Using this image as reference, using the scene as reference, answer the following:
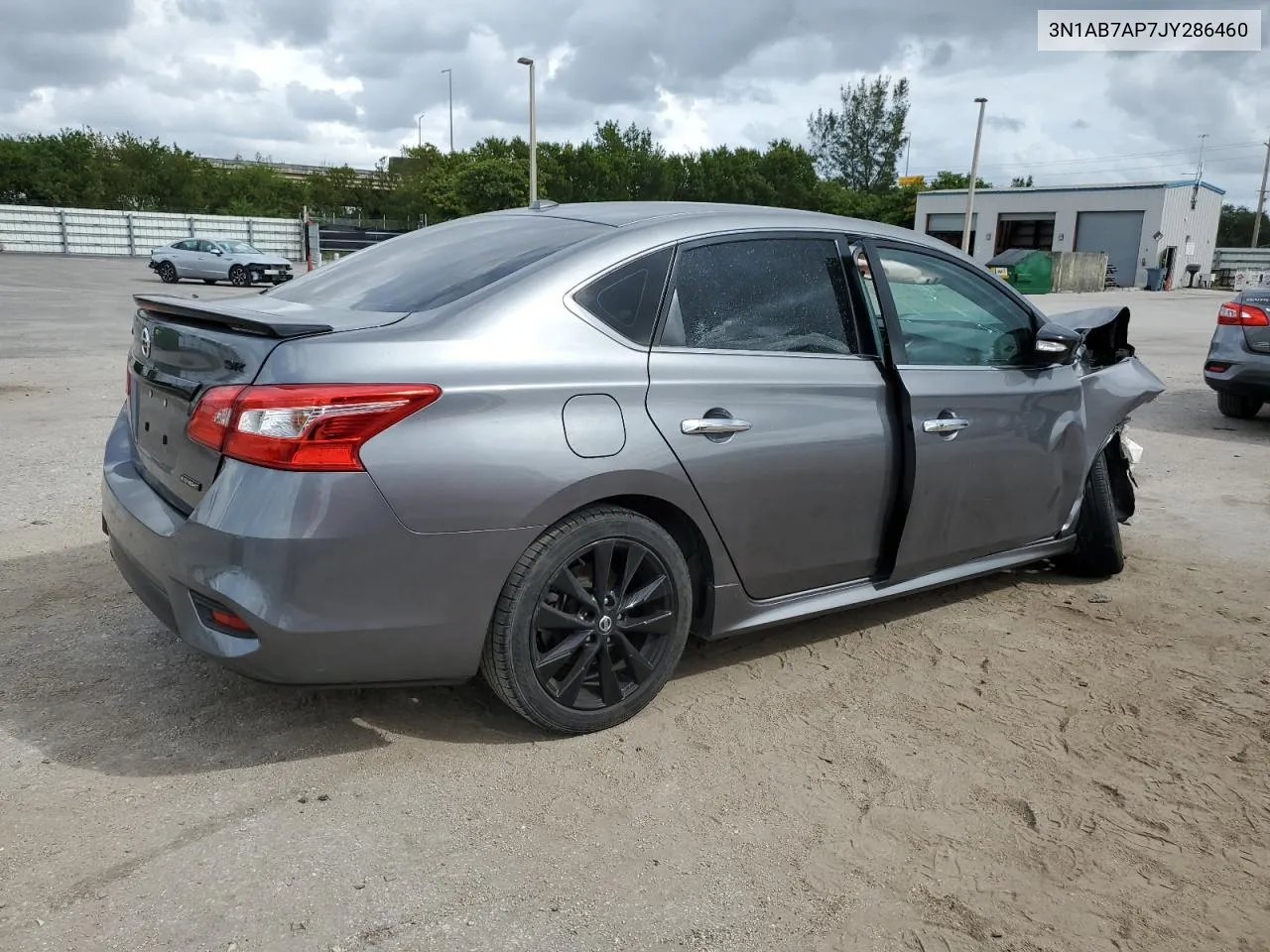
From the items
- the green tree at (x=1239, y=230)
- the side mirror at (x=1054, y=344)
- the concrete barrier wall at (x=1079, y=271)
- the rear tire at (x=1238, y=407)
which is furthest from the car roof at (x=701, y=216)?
the green tree at (x=1239, y=230)

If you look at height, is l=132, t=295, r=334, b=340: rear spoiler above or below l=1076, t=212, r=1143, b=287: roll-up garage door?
below

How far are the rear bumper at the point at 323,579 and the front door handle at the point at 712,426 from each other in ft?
Result: 1.99

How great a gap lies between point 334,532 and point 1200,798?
8.46 ft

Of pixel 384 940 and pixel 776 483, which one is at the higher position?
pixel 776 483

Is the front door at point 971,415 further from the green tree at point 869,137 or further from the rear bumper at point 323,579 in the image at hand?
the green tree at point 869,137

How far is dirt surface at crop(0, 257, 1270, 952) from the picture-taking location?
241cm

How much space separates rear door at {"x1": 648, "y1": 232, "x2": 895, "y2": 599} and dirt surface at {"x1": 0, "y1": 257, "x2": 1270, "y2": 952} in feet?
1.82

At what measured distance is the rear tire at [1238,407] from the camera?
31.8 ft

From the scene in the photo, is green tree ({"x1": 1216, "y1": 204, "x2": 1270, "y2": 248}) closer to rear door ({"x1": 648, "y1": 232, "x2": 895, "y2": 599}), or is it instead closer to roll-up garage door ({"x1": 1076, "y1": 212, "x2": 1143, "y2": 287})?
roll-up garage door ({"x1": 1076, "y1": 212, "x2": 1143, "y2": 287})

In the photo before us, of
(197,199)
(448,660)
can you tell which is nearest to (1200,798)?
(448,660)

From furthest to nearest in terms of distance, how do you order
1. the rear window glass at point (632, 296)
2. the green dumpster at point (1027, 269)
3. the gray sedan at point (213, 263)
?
the green dumpster at point (1027, 269) → the gray sedan at point (213, 263) → the rear window glass at point (632, 296)

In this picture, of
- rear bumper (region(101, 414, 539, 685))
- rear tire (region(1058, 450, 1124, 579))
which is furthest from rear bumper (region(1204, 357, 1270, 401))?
rear bumper (region(101, 414, 539, 685))

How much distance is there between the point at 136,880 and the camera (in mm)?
2469

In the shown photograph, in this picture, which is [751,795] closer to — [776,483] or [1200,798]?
[776,483]
